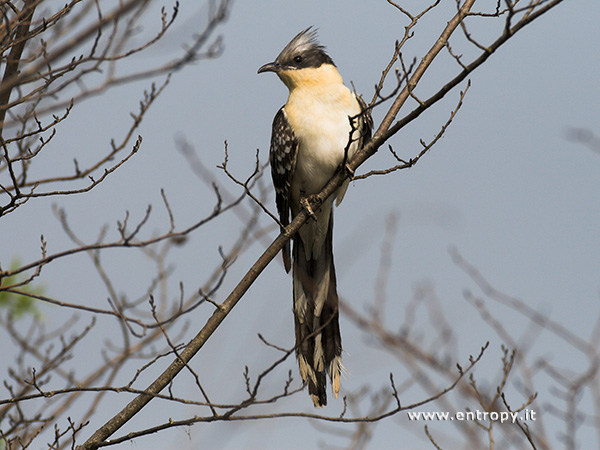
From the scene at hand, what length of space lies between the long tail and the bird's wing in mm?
225

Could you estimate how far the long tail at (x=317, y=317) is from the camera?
14.2 ft

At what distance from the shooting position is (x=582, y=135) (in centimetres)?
340

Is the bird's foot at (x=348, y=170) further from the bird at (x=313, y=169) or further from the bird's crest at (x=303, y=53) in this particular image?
the bird's crest at (x=303, y=53)

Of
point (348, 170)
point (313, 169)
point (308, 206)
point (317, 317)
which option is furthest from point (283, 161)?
point (317, 317)

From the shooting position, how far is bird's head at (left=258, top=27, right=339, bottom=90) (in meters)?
4.73

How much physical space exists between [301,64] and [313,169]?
2.58 feet

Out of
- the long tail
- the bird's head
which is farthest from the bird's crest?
the long tail

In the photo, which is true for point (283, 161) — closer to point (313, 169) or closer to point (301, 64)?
point (313, 169)

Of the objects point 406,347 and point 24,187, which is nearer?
point 24,187

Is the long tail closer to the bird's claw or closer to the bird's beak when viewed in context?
the bird's claw

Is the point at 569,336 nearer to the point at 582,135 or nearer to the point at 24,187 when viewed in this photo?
the point at 582,135

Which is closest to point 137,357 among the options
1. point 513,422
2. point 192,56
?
point 192,56

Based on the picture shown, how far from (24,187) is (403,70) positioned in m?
1.75

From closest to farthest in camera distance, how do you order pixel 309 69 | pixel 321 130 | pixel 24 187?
pixel 24 187, pixel 321 130, pixel 309 69
